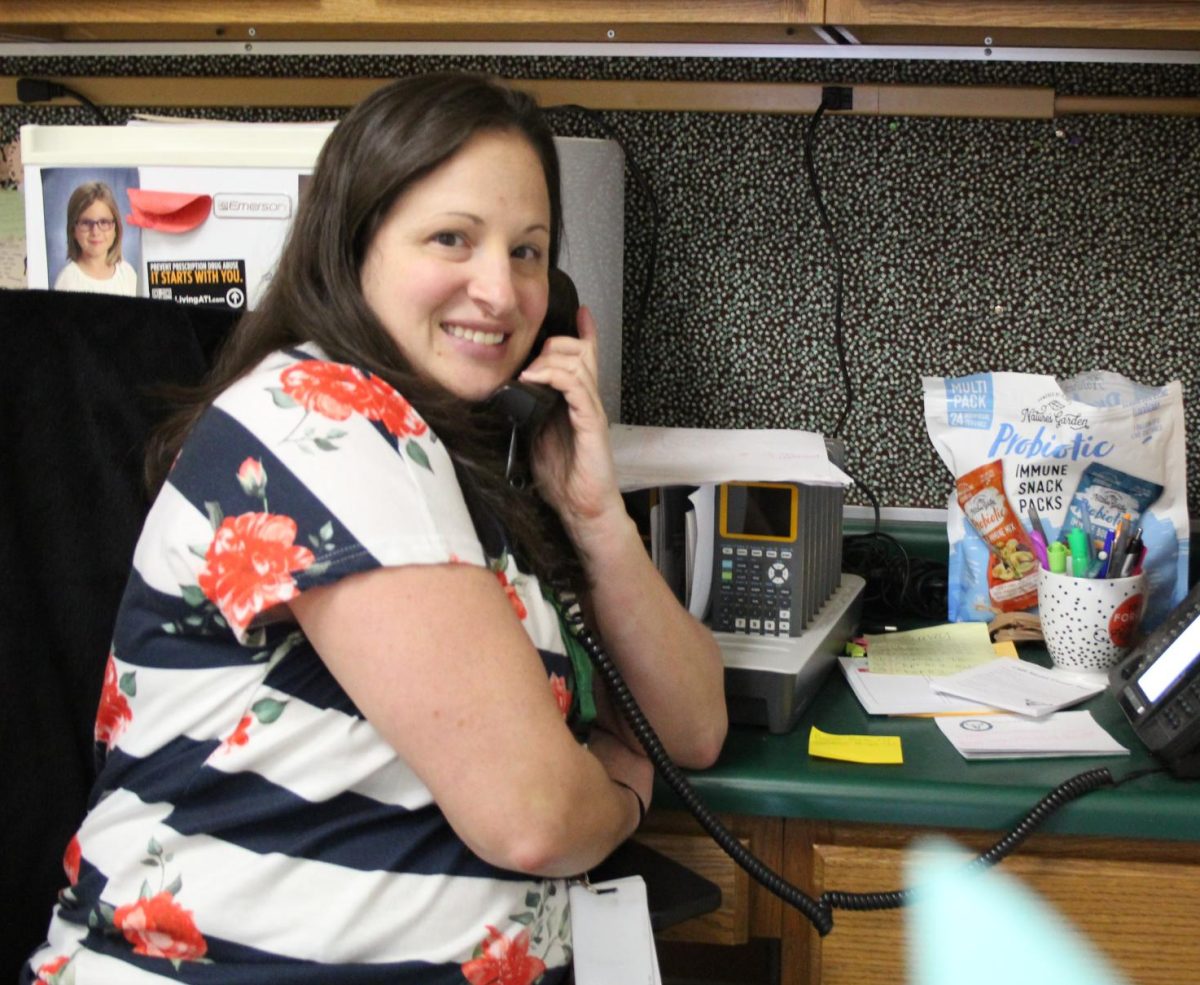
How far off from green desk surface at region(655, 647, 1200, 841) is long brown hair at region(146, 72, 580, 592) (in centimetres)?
26

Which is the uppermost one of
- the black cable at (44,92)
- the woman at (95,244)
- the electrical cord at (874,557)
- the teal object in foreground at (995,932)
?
the black cable at (44,92)

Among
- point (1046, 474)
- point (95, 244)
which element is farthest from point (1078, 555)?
point (95, 244)

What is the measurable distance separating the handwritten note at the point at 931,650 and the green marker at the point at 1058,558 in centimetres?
11

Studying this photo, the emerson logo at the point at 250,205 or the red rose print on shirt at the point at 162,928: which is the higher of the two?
the emerson logo at the point at 250,205

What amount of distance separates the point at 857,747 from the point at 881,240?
2.34 ft

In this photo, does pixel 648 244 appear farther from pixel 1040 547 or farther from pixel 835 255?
pixel 1040 547

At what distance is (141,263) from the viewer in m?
1.36

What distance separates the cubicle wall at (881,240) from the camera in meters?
1.48

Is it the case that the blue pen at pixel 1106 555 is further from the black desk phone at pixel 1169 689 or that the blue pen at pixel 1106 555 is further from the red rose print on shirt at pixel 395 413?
the red rose print on shirt at pixel 395 413

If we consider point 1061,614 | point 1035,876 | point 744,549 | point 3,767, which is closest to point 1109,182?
point 1061,614

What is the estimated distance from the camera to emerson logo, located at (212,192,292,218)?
1318mm

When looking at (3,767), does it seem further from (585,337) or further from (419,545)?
(585,337)

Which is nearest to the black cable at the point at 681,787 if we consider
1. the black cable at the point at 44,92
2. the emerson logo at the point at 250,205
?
the emerson logo at the point at 250,205

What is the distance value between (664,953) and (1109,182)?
114 centimetres
